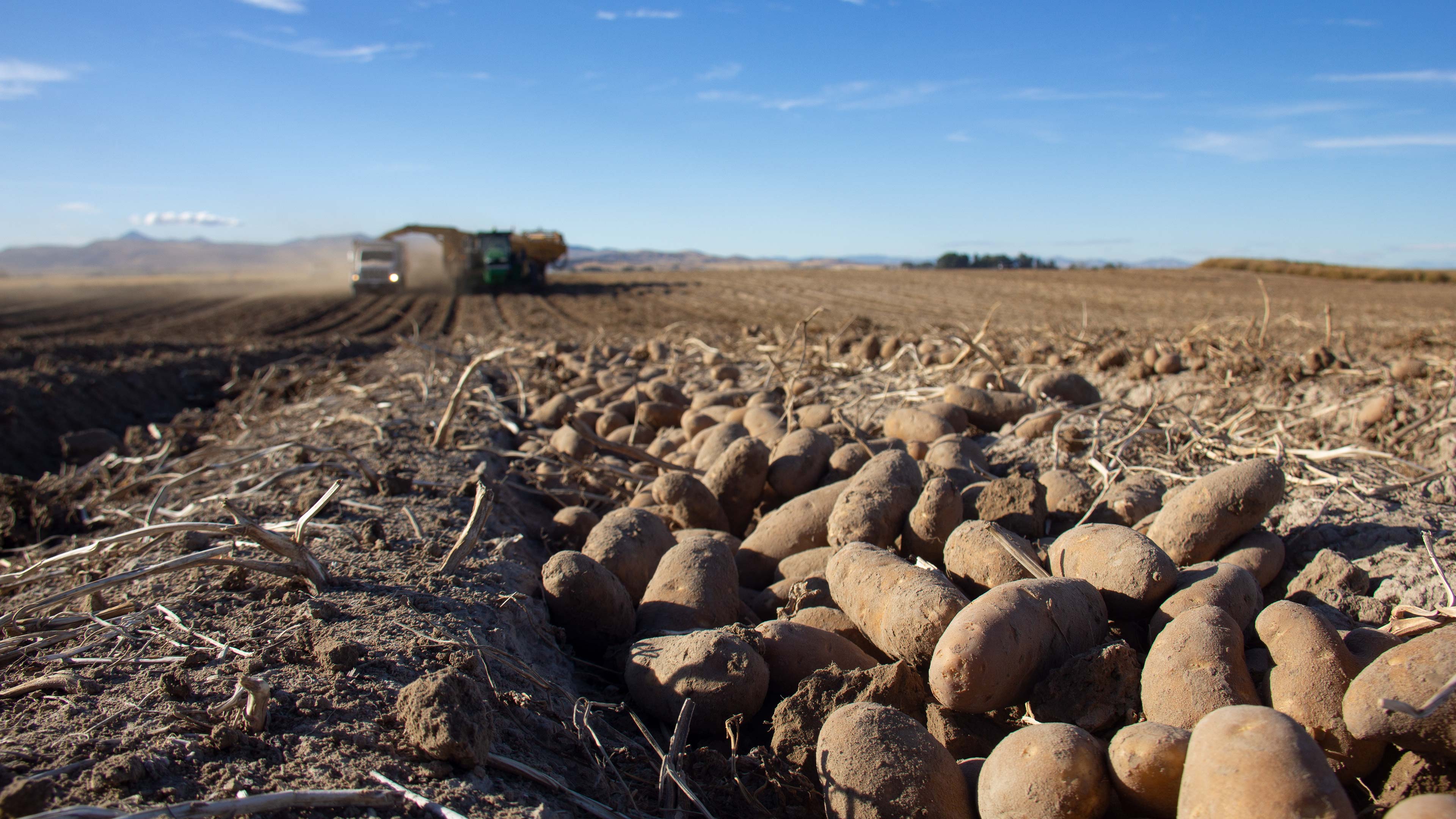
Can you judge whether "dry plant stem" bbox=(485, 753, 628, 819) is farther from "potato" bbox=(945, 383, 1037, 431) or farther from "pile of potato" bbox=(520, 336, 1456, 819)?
"potato" bbox=(945, 383, 1037, 431)

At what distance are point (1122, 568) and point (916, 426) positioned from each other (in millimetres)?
1588

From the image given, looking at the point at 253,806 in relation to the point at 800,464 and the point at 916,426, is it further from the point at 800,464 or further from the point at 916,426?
the point at 916,426

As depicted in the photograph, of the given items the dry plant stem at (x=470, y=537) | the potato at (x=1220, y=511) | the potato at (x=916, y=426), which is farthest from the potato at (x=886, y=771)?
the potato at (x=916, y=426)

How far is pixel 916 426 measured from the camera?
3.52 meters

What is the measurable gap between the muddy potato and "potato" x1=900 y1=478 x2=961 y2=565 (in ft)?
1.81

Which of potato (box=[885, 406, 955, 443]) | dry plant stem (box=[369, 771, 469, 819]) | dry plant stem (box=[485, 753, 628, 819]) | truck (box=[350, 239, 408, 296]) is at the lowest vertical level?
dry plant stem (box=[485, 753, 628, 819])

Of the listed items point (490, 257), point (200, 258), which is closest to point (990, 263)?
point (490, 257)

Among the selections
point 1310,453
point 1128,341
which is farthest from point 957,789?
point 1128,341

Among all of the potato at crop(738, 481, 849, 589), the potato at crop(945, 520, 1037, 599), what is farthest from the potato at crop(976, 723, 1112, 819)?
the potato at crop(738, 481, 849, 589)

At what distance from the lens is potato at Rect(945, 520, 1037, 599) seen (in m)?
2.13

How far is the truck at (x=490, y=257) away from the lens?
26.9 metres

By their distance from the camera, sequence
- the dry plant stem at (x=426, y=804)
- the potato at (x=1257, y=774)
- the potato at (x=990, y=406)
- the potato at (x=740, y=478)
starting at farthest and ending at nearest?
the potato at (x=990, y=406), the potato at (x=740, y=478), the dry plant stem at (x=426, y=804), the potato at (x=1257, y=774)

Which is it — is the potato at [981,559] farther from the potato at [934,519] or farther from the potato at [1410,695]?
the potato at [1410,695]

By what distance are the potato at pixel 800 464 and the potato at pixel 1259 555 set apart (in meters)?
1.44
